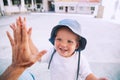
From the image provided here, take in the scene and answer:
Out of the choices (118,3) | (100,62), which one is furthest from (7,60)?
(118,3)

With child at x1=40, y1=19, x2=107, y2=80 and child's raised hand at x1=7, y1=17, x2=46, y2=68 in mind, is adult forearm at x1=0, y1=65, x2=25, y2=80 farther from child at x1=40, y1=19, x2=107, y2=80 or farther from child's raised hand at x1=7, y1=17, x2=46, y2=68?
child at x1=40, y1=19, x2=107, y2=80

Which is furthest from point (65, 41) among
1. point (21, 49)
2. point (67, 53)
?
point (21, 49)

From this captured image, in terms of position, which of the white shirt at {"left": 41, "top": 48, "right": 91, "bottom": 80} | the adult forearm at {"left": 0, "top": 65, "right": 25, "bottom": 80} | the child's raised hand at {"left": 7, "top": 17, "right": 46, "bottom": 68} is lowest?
the white shirt at {"left": 41, "top": 48, "right": 91, "bottom": 80}

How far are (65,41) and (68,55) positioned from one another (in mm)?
55

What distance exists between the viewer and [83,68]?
47 centimetres

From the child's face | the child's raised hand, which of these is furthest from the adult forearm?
the child's face

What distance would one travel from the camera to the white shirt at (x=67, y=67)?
0.47 m

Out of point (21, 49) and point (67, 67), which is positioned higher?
point (21, 49)

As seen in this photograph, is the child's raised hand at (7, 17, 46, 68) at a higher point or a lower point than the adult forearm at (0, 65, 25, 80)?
higher

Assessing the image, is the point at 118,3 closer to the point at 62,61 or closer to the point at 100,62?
the point at 100,62

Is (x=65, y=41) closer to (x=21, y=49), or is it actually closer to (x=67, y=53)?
(x=67, y=53)

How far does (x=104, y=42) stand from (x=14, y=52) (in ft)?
4.57

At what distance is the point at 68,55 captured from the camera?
0.47m

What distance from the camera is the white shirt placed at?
47 centimetres
